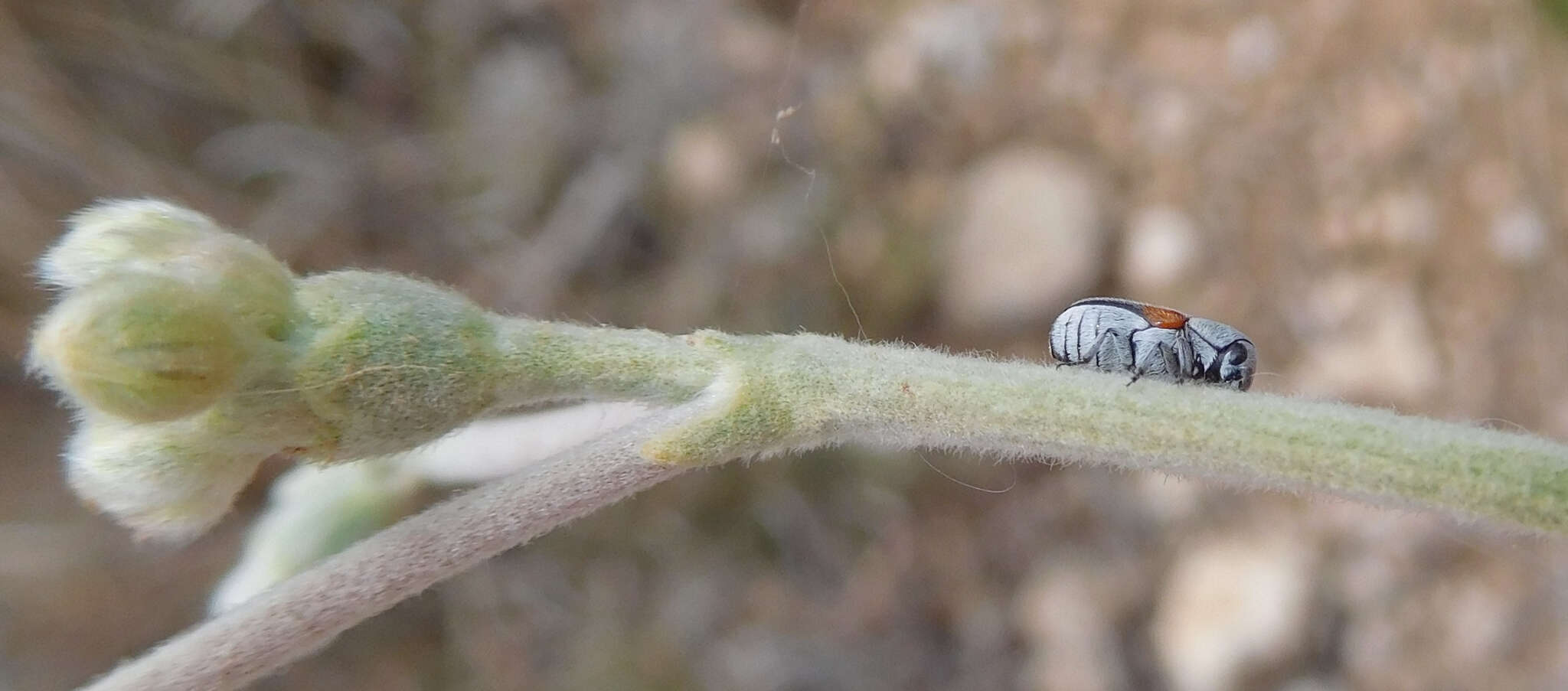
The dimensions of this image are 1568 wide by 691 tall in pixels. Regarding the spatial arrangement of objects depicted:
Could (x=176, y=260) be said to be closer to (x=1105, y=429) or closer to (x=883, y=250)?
(x=1105, y=429)

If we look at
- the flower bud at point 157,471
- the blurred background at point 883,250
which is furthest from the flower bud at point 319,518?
the blurred background at point 883,250

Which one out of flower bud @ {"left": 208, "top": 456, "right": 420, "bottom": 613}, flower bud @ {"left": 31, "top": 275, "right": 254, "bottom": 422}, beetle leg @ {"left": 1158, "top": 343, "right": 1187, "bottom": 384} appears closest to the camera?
flower bud @ {"left": 31, "top": 275, "right": 254, "bottom": 422}

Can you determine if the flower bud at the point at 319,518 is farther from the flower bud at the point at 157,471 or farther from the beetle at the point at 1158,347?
the beetle at the point at 1158,347

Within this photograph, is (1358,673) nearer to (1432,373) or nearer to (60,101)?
(1432,373)

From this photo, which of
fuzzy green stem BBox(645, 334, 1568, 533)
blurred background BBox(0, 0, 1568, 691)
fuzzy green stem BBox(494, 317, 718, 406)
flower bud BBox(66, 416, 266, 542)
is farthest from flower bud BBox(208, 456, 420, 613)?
blurred background BBox(0, 0, 1568, 691)

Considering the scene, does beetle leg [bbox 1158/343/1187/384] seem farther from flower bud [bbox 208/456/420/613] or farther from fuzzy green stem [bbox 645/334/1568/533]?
flower bud [bbox 208/456/420/613]

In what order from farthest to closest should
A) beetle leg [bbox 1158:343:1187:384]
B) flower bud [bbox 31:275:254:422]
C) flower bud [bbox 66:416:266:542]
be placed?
beetle leg [bbox 1158:343:1187:384], flower bud [bbox 66:416:266:542], flower bud [bbox 31:275:254:422]

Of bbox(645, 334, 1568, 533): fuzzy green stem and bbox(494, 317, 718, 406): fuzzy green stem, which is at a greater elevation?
bbox(494, 317, 718, 406): fuzzy green stem

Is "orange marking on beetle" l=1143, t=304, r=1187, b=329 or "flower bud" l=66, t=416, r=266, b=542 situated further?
"orange marking on beetle" l=1143, t=304, r=1187, b=329
